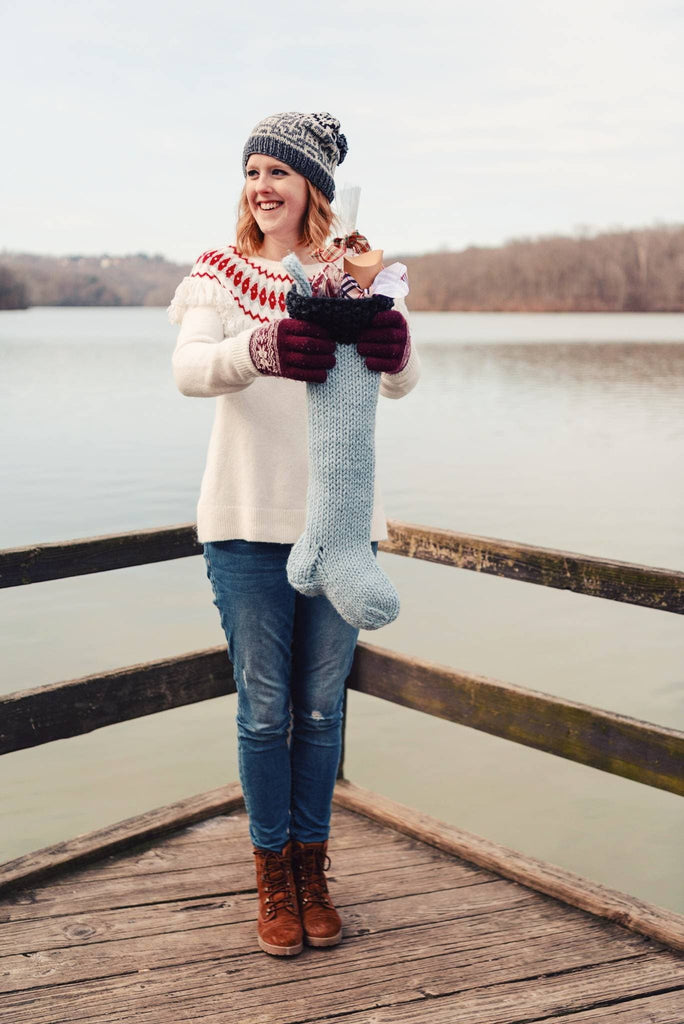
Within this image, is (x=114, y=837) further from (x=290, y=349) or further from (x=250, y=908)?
(x=290, y=349)

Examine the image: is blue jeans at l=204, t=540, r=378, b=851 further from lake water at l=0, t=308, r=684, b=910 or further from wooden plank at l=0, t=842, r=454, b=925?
lake water at l=0, t=308, r=684, b=910

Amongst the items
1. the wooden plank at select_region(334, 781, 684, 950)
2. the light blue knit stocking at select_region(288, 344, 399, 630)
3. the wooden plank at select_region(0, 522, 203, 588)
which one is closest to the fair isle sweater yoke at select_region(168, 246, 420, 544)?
the light blue knit stocking at select_region(288, 344, 399, 630)

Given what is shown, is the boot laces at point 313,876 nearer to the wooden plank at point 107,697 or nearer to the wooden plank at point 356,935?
the wooden plank at point 356,935

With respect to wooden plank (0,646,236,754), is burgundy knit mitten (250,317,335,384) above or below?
above

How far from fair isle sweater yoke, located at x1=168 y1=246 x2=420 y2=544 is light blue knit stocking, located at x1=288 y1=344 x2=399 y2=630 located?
4.0 inches

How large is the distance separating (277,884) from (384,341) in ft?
3.90

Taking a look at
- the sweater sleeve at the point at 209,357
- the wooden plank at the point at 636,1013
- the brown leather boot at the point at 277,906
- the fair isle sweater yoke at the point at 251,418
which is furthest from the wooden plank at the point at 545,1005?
the sweater sleeve at the point at 209,357

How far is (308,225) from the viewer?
1.97 m

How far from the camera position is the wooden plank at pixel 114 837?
234cm

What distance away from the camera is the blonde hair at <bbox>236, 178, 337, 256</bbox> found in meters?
1.96

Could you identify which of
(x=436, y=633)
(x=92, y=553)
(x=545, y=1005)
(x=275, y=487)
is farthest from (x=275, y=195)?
(x=436, y=633)

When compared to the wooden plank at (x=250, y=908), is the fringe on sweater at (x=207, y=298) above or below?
above

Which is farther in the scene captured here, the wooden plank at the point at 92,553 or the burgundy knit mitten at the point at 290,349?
the wooden plank at the point at 92,553

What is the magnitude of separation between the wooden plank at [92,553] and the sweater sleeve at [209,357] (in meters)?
0.64
